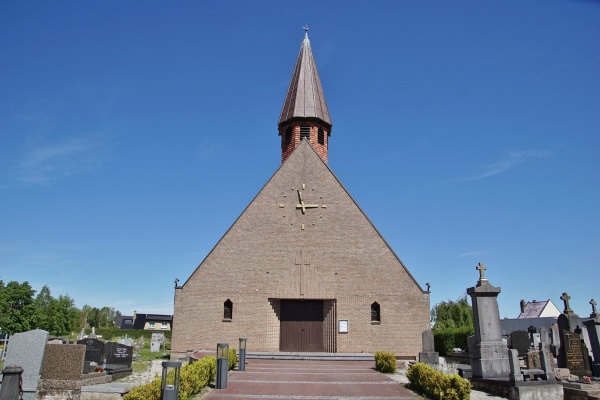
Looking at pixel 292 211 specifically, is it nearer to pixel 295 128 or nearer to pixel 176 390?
pixel 295 128

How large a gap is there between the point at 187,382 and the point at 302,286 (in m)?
12.7

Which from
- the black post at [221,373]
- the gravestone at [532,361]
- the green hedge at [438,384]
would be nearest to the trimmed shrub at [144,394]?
the black post at [221,373]

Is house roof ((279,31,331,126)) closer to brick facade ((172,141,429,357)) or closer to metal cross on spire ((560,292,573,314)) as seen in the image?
brick facade ((172,141,429,357))

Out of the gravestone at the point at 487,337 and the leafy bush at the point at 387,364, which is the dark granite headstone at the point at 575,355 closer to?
the gravestone at the point at 487,337

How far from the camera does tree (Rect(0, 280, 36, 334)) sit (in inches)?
2245

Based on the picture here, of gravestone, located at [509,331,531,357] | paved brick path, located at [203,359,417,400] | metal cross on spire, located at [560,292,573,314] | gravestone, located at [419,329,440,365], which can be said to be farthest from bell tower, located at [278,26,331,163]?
metal cross on spire, located at [560,292,573,314]

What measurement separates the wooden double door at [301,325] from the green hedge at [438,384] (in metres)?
10.3

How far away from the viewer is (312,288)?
74.3ft

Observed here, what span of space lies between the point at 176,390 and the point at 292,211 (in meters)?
15.5

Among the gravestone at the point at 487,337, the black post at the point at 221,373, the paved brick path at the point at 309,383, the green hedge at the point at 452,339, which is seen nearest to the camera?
the paved brick path at the point at 309,383

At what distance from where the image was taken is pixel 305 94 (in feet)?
100

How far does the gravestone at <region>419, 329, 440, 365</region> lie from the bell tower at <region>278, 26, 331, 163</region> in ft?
42.4

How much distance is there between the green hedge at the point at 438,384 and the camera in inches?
405

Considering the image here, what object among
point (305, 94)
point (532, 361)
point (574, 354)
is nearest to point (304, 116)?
point (305, 94)
